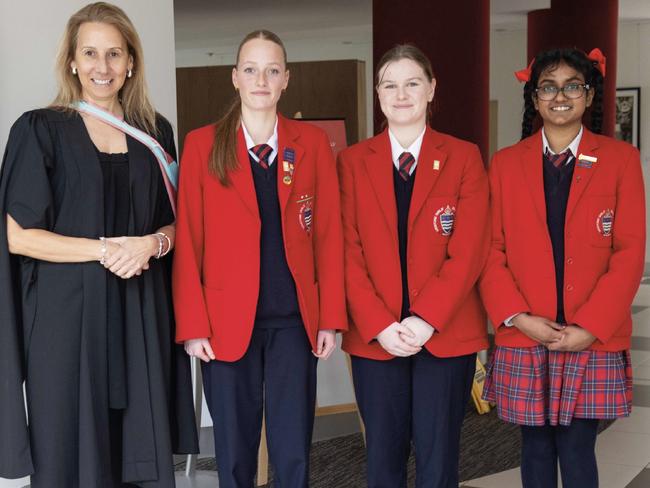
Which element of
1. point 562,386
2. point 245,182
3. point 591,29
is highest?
point 591,29

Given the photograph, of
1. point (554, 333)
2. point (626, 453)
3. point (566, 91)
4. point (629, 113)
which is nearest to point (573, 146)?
point (566, 91)

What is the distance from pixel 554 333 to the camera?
2734 millimetres

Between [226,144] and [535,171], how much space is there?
3.24ft

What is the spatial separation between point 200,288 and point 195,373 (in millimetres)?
1420

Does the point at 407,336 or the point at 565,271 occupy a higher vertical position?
the point at 565,271

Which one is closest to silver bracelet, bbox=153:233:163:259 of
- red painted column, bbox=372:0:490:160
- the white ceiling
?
red painted column, bbox=372:0:490:160

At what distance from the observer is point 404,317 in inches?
108

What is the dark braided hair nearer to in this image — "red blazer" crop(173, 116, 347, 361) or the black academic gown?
"red blazer" crop(173, 116, 347, 361)

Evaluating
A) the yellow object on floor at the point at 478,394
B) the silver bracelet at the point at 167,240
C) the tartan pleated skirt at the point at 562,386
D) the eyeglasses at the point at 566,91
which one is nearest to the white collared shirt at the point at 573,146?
the eyeglasses at the point at 566,91

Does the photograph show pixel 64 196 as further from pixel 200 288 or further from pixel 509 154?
pixel 509 154

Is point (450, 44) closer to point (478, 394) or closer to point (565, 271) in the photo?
point (478, 394)

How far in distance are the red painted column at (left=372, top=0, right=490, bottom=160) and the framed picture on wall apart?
5754 millimetres

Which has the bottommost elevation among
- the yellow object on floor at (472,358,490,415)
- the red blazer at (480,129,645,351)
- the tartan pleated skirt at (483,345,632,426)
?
the yellow object on floor at (472,358,490,415)

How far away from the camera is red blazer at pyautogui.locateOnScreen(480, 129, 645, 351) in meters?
2.73
